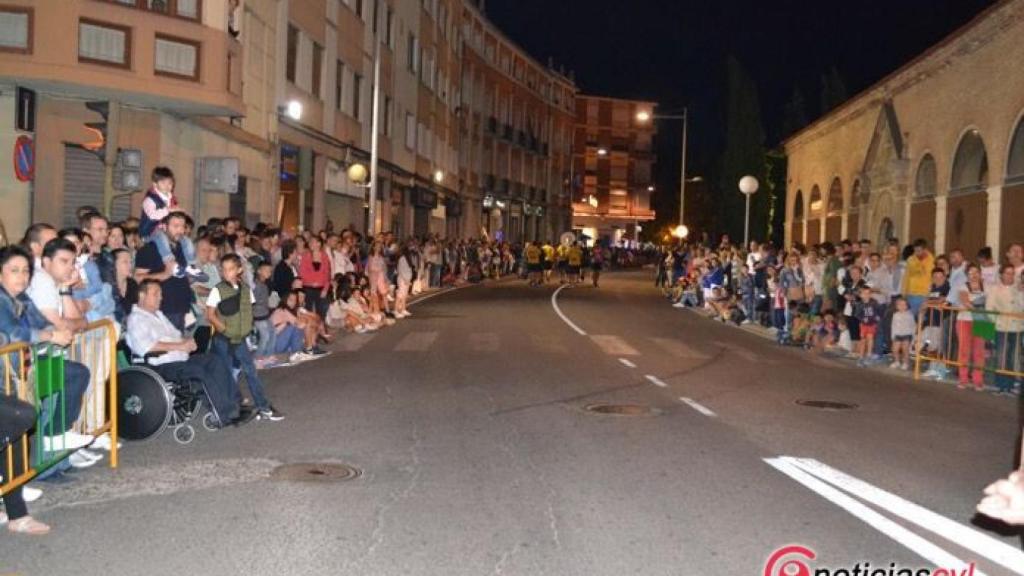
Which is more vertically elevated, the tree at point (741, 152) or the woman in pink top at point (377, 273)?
the tree at point (741, 152)

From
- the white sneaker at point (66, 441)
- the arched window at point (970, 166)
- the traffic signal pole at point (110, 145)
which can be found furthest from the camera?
the arched window at point (970, 166)

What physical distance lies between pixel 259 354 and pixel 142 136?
27.0 feet

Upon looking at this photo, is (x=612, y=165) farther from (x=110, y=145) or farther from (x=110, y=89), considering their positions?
(x=110, y=145)

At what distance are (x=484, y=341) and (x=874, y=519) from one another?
12184 mm

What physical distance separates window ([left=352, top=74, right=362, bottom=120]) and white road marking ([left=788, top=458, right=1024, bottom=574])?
30.4 m

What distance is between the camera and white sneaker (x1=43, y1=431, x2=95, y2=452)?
7129 millimetres

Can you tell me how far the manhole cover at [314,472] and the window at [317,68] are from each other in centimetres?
2511

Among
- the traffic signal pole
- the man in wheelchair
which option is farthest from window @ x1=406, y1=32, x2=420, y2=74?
the man in wheelchair

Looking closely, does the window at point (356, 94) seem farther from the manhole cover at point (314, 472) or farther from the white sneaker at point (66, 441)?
the white sneaker at point (66, 441)

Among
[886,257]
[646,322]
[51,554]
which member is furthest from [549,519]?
[646,322]

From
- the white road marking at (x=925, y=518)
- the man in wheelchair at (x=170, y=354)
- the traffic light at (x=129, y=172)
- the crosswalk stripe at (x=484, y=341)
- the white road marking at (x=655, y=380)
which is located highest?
the traffic light at (x=129, y=172)

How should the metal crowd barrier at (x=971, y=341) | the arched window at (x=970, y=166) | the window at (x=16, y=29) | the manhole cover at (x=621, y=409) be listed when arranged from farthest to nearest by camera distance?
the arched window at (x=970, y=166)
the window at (x=16, y=29)
the metal crowd barrier at (x=971, y=341)
the manhole cover at (x=621, y=409)

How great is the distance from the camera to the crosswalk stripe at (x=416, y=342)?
1697 cm

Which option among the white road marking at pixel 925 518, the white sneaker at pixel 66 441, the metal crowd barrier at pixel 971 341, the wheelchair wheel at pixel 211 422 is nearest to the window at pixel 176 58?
the wheelchair wheel at pixel 211 422
